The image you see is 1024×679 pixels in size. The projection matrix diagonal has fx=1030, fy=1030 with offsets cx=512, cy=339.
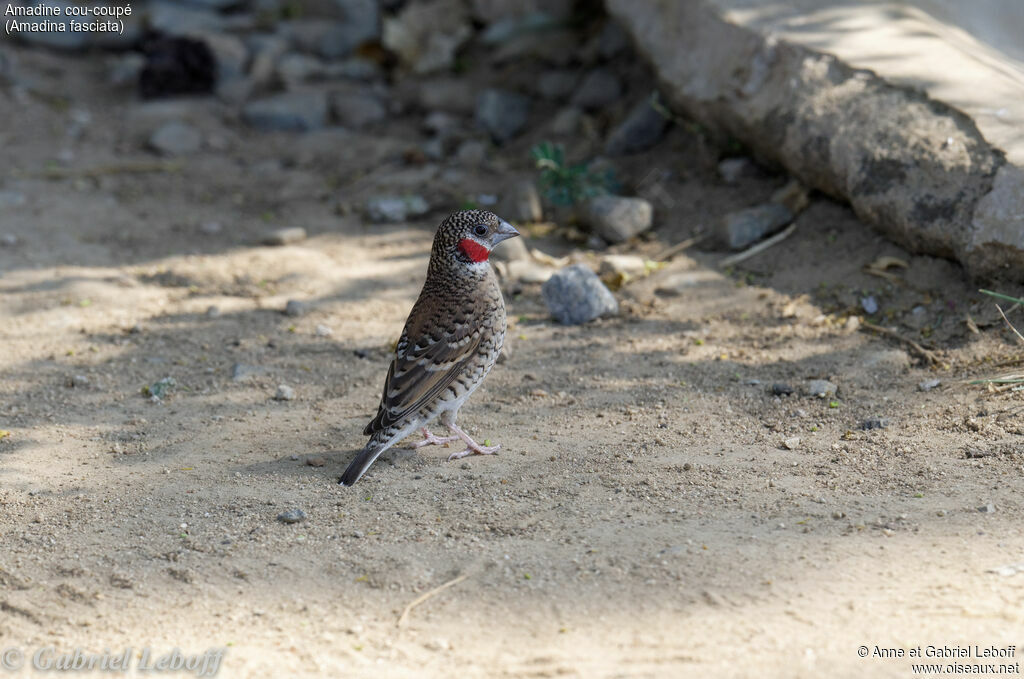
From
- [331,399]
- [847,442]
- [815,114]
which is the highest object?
[815,114]

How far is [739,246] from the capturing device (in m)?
7.29

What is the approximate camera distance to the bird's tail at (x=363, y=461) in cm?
466

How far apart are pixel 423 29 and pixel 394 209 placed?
306 centimetres

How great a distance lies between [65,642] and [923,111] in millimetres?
5465

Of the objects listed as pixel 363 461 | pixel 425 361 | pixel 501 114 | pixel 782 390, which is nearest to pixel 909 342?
pixel 782 390

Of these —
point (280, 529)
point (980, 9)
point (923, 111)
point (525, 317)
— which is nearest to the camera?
point (280, 529)

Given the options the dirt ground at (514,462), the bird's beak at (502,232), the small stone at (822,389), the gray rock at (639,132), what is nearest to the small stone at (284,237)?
the dirt ground at (514,462)

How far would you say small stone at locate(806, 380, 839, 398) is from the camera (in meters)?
5.50

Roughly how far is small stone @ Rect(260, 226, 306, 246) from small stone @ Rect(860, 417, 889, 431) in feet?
15.1

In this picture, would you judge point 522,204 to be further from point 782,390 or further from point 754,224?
point 782,390

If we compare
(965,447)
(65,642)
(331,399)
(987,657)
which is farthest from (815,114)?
(65,642)

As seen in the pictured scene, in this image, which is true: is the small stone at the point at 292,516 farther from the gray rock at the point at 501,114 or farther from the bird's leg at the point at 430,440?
the gray rock at the point at 501,114

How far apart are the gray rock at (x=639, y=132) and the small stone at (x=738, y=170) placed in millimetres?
971

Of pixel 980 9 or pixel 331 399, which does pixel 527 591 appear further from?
pixel 980 9
